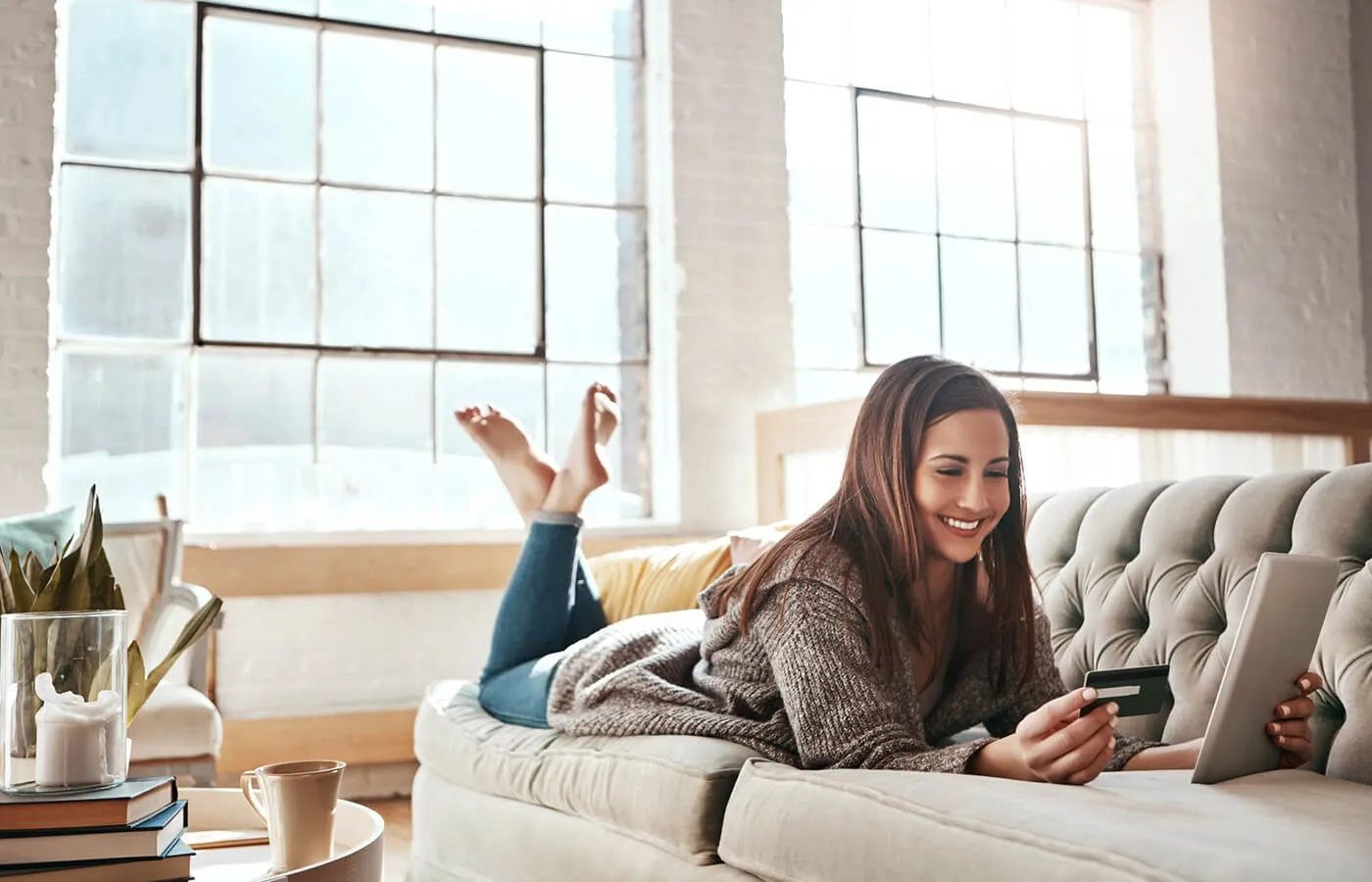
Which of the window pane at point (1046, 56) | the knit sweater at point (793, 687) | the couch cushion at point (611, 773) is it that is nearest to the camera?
the knit sweater at point (793, 687)

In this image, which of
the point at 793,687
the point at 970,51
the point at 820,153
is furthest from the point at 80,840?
the point at 970,51

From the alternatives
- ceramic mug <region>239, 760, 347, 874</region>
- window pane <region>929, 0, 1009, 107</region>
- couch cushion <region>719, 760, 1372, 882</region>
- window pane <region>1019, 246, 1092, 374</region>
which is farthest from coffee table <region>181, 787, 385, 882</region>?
window pane <region>929, 0, 1009, 107</region>

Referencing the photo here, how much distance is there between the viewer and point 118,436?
393 centimetres

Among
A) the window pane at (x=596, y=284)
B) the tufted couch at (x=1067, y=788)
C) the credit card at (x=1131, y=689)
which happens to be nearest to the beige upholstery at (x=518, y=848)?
the tufted couch at (x=1067, y=788)

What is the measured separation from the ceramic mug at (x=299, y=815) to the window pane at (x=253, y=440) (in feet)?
9.13

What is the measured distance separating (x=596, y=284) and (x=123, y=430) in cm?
160

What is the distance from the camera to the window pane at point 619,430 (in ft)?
14.8

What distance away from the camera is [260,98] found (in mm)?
4191

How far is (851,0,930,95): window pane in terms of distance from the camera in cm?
510

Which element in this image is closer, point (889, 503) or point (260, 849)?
point (260, 849)

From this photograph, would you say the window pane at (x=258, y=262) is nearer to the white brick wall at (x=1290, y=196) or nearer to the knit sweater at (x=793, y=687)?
the knit sweater at (x=793, y=687)

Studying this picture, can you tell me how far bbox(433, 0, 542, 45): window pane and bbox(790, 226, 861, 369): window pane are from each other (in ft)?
3.87

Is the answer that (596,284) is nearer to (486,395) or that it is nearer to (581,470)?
(486,395)

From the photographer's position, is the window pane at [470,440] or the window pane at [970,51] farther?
the window pane at [970,51]
